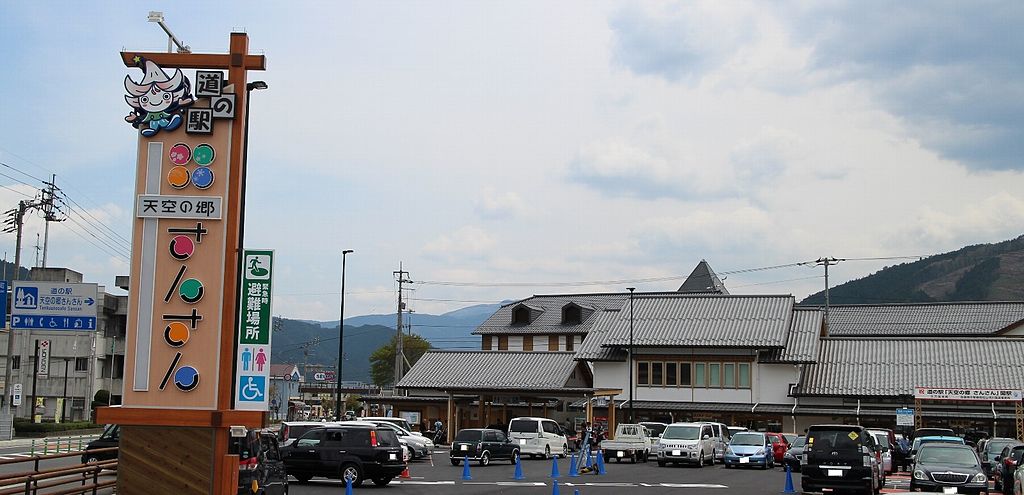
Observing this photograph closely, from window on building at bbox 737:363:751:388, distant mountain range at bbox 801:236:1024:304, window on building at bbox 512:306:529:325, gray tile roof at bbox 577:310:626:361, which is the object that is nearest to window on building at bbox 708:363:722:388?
window on building at bbox 737:363:751:388

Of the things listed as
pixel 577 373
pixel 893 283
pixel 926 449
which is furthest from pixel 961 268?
pixel 926 449

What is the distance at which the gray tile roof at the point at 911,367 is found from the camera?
55.4 metres

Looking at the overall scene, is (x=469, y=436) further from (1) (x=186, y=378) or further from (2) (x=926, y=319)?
(2) (x=926, y=319)

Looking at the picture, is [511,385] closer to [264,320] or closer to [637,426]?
[637,426]

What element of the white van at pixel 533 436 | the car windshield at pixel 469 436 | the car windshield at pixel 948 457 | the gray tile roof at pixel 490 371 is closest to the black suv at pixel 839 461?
the car windshield at pixel 948 457

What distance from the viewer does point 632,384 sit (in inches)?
2409

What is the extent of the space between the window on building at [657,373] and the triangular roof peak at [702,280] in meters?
42.1

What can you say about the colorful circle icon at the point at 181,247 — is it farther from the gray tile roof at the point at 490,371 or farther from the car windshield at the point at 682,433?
the gray tile roof at the point at 490,371

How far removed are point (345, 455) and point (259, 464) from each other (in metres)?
8.10

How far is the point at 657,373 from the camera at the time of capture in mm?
61625

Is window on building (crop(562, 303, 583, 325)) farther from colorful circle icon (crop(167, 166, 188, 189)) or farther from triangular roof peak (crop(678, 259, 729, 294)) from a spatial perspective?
colorful circle icon (crop(167, 166, 188, 189))

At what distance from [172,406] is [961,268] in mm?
204800

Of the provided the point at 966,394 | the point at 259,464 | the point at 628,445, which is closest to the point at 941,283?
the point at 966,394

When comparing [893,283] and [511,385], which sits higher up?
[893,283]
